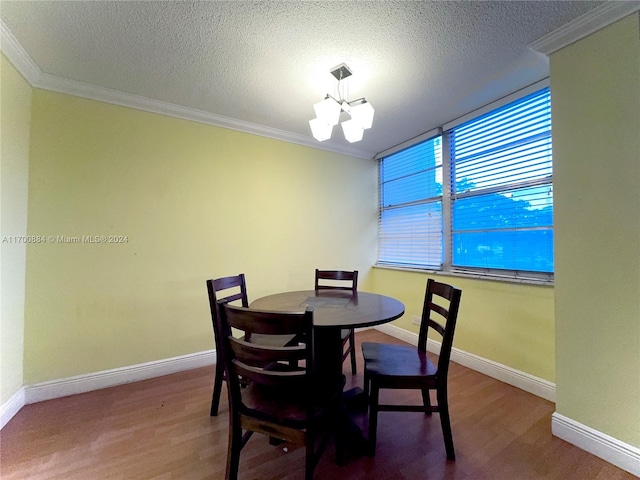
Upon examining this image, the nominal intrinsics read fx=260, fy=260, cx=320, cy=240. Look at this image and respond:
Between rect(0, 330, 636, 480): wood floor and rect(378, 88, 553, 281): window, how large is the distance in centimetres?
115

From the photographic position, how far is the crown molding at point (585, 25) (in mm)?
1351

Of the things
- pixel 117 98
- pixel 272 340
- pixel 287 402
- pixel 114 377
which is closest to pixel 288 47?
pixel 117 98

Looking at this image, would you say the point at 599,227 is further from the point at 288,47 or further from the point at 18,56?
the point at 18,56

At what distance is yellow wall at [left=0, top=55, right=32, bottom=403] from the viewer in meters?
1.63

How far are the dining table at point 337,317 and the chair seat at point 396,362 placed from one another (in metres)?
0.23

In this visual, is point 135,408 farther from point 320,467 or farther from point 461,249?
point 461,249

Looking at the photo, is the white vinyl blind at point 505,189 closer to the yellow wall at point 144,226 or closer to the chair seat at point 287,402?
the yellow wall at point 144,226

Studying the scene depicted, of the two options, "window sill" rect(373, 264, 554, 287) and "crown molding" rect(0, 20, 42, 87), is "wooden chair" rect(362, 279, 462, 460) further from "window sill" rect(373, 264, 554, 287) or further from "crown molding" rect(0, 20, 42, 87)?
"crown molding" rect(0, 20, 42, 87)

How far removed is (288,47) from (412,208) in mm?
2239

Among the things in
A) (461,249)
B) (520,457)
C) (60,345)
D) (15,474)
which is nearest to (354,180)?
(461,249)

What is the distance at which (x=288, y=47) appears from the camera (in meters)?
1.64

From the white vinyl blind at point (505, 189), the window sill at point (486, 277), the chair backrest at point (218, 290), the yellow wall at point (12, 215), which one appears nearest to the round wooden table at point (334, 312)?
the chair backrest at point (218, 290)

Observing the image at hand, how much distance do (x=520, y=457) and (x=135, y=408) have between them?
2436mm

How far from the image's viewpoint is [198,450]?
4.75 ft
